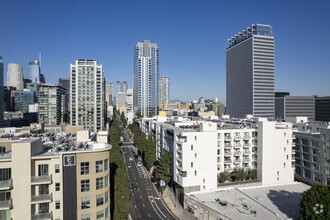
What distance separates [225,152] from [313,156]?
25777 millimetres

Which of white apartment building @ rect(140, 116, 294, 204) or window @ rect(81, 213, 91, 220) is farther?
white apartment building @ rect(140, 116, 294, 204)

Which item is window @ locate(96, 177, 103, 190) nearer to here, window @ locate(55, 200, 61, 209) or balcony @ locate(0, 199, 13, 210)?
window @ locate(55, 200, 61, 209)

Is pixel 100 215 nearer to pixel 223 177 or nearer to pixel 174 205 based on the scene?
pixel 174 205

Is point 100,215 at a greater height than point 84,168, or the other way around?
point 84,168

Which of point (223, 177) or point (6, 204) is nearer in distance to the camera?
point (6, 204)

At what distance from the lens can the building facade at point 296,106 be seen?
634 ft

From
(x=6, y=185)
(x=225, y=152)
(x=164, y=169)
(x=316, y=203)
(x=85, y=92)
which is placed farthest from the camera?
(x=85, y=92)

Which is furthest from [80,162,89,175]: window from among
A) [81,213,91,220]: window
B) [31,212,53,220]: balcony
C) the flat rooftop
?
the flat rooftop

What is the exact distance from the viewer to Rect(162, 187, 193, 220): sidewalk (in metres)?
53.3

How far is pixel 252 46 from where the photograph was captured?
6594 inches

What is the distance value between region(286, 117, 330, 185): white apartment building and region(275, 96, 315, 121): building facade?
123 m

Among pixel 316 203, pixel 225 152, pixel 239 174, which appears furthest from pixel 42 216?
pixel 239 174

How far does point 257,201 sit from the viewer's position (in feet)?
163

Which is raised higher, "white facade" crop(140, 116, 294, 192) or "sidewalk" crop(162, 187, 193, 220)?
"white facade" crop(140, 116, 294, 192)
